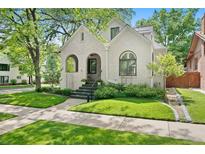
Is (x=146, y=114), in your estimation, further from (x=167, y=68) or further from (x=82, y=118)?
(x=167, y=68)

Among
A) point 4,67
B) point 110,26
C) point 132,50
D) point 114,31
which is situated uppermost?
point 110,26

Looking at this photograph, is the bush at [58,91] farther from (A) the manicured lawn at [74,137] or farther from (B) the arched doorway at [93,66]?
(A) the manicured lawn at [74,137]

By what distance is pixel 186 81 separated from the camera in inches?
859

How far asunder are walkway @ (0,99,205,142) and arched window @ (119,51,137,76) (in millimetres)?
6660

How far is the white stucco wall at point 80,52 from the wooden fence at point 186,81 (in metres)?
10.5

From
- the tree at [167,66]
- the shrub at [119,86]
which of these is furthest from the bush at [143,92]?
the tree at [167,66]

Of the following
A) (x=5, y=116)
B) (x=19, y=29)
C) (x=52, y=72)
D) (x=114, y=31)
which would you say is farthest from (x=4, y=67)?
(x=5, y=116)

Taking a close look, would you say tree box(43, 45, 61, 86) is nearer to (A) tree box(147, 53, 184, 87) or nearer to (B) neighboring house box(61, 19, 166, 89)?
(B) neighboring house box(61, 19, 166, 89)

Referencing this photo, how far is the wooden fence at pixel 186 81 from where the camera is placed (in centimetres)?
2108

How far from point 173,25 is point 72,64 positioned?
21.2 meters

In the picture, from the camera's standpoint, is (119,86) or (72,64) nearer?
(119,86)

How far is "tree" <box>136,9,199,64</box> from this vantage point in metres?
32.0

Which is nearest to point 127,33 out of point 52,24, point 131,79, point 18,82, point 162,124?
point 131,79

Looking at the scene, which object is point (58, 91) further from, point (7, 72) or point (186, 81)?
point (7, 72)
